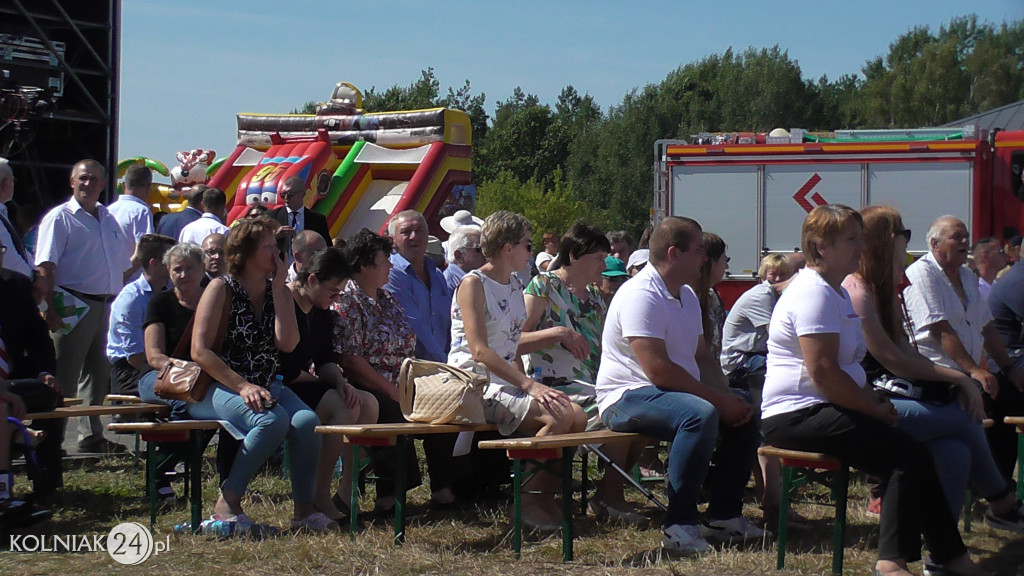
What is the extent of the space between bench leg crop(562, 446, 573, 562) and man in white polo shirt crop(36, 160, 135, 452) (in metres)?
4.07

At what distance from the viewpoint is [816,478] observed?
4.65m

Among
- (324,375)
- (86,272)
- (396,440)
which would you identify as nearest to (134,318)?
(86,272)

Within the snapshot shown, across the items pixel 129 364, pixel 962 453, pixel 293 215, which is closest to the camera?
pixel 962 453

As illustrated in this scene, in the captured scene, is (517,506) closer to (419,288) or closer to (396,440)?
(396,440)

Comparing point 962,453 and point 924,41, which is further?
point 924,41

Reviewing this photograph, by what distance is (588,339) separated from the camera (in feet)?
20.7

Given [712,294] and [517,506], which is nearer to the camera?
[517,506]

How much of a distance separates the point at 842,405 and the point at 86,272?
5478mm

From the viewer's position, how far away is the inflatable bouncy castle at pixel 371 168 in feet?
49.9

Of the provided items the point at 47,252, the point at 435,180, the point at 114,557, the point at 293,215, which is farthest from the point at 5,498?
the point at 435,180

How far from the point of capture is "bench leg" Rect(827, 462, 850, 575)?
4562 millimetres

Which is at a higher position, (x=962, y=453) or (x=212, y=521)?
(x=962, y=453)

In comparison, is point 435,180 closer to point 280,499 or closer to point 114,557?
point 280,499

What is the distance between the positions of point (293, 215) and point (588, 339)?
343cm
